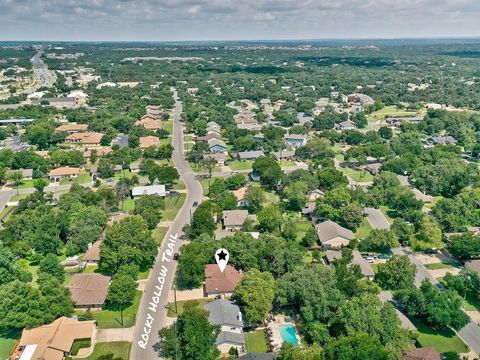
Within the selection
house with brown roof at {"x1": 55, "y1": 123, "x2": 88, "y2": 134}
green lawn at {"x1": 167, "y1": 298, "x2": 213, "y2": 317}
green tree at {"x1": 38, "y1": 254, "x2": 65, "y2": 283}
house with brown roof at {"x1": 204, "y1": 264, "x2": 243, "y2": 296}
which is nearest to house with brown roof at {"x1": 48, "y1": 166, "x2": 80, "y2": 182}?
house with brown roof at {"x1": 55, "y1": 123, "x2": 88, "y2": 134}

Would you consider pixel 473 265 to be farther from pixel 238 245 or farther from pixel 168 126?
pixel 168 126

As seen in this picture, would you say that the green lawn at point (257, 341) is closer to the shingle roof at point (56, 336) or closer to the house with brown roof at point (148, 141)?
the shingle roof at point (56, 336)

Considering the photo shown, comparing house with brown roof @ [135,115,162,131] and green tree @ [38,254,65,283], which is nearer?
green tree @ [38,254,65,283]

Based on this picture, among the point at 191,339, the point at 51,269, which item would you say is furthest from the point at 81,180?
the point at 191,339

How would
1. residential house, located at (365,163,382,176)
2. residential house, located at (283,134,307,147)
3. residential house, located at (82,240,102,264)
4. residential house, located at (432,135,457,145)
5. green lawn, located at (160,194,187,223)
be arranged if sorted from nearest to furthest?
residential house, located at (82,240,102,264) < green lawn, located at (160,194,187,223) < residential house, located at (365,163,382,176) < residential house, located at (432,135,457,145) < residential house, located at (283,134,307,147)

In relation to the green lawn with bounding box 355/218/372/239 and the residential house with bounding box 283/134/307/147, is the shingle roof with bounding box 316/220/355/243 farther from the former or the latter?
the residential house with bounding box 283/134/307/147

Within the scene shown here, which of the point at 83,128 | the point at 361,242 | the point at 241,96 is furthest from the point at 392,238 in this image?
the point at 241,96
